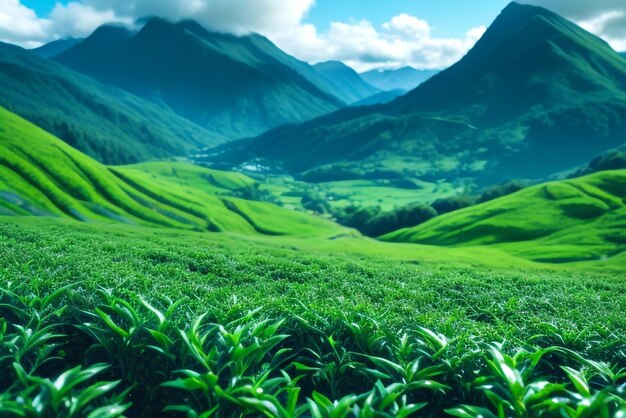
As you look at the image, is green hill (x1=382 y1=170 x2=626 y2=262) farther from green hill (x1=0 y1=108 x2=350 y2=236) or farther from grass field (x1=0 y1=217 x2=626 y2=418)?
grass field (x1=0 y1=217 x2=626 y2=418)

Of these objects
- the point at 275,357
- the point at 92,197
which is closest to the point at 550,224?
the point at 275,357

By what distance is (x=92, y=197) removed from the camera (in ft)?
Answer: 383

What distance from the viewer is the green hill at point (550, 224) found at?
237 ft

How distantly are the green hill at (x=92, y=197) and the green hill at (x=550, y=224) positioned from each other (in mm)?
39294

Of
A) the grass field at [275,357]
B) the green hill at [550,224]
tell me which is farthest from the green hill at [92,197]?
the grass field at [275,357]

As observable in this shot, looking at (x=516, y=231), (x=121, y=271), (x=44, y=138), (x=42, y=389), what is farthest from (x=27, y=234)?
(x=44, y=138)

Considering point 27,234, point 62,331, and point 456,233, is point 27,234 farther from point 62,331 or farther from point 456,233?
point 456,233

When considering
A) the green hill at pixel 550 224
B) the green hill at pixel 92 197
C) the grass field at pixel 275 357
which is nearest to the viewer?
the grass field at pixel 275 357

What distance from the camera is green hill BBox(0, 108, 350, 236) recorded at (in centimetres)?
10175

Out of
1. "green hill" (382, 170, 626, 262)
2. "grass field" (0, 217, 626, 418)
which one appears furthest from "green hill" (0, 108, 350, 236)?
"grass field" (0, 217, 626, 418)

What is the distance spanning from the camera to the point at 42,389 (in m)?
7.30

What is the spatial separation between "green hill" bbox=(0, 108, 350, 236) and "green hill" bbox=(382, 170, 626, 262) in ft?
129

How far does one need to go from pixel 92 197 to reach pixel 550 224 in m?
106

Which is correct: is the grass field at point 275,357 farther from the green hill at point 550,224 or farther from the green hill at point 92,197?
the green hill at point 92,197
